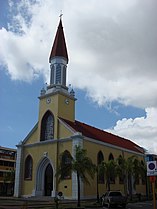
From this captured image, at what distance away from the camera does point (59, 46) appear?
5416 centimetres

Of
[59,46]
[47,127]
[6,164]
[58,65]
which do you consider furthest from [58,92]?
[6,164]

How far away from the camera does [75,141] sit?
4416 centimetres

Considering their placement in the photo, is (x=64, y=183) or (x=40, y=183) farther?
(x=40, y=183)

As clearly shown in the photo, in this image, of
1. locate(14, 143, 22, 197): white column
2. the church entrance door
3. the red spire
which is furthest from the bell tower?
the church entrance door

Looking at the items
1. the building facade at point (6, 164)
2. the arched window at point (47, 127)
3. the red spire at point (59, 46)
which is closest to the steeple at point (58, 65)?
the red spire at point (59, 46)

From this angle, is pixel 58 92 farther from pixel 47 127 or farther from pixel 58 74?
pixel 47 127

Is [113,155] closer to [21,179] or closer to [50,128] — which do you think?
[50,128]

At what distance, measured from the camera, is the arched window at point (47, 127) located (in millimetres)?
49353

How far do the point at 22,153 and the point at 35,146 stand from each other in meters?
3.34

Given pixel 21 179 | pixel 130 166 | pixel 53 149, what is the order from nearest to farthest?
pixel 130 166 < pixel 53 149 < pixel 21 179

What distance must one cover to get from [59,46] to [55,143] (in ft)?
59.4

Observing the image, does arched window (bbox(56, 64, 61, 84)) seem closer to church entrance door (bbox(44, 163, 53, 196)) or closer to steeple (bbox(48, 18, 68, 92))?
steeple (bbox(48, 18, 68, 92))

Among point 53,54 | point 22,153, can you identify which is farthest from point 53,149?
point 53,54

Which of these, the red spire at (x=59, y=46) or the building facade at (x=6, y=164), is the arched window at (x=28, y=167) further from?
the building facade at (x=6, y=164)
